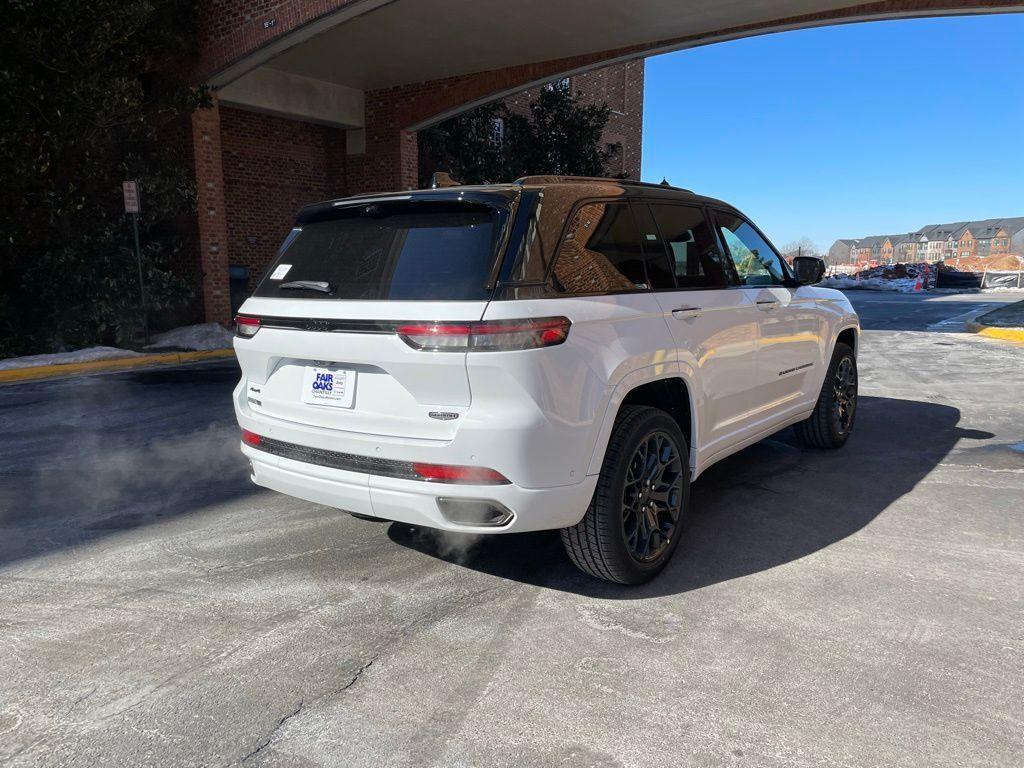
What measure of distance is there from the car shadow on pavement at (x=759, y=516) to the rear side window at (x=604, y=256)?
138 centimetres

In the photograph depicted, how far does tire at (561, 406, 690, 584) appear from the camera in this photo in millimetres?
3209

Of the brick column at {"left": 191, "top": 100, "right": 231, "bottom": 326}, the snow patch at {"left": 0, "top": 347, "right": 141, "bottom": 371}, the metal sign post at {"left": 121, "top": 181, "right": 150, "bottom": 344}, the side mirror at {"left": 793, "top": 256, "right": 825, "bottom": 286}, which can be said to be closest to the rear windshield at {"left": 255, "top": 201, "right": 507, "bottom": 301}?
the side mirror at {"left": 793, "top": 256, "right": 825, "bottom": 286}

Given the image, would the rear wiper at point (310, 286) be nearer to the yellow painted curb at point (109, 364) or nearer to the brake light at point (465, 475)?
the brake light at point (465, 475)

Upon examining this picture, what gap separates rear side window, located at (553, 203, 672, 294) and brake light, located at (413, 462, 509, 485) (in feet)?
2.60

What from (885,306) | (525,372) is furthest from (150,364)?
(885,306)

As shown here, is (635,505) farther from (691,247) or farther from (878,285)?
(878,285)

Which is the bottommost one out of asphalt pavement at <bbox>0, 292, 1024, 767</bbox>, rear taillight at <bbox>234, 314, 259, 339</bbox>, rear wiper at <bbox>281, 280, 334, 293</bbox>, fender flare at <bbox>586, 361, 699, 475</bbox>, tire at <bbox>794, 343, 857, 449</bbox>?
asphalt pavement at <bbox>0, 292, 1024, 767</bbox>

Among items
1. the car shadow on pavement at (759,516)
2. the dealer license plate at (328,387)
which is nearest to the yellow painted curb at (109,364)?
the car shadow on pavement at (759,516)

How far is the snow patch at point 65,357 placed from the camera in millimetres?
10734

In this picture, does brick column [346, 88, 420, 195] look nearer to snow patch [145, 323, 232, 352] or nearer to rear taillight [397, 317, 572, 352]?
snow patch [145, 323, 232, 352]

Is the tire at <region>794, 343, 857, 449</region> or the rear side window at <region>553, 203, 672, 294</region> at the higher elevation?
the rear side window at <region>553, 203, 672, 294</region>

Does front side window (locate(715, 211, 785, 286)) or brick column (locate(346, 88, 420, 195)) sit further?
brick column (locate(346, 88, 420, 195))

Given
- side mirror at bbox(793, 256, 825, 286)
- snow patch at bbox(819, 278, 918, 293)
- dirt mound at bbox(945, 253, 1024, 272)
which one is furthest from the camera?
dirt mound at bbox(945, 253, 1024, 272)

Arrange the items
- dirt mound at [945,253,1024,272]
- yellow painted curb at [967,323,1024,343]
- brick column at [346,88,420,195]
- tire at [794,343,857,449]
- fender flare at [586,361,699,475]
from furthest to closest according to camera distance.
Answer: dirt mound at [945,253,1024,272] < brick column at [346,88,420,195] < yellow painted curb at [967,323,1024,343] < tire at [794,343,857,449] < fender flare at [586,361,699,475]
